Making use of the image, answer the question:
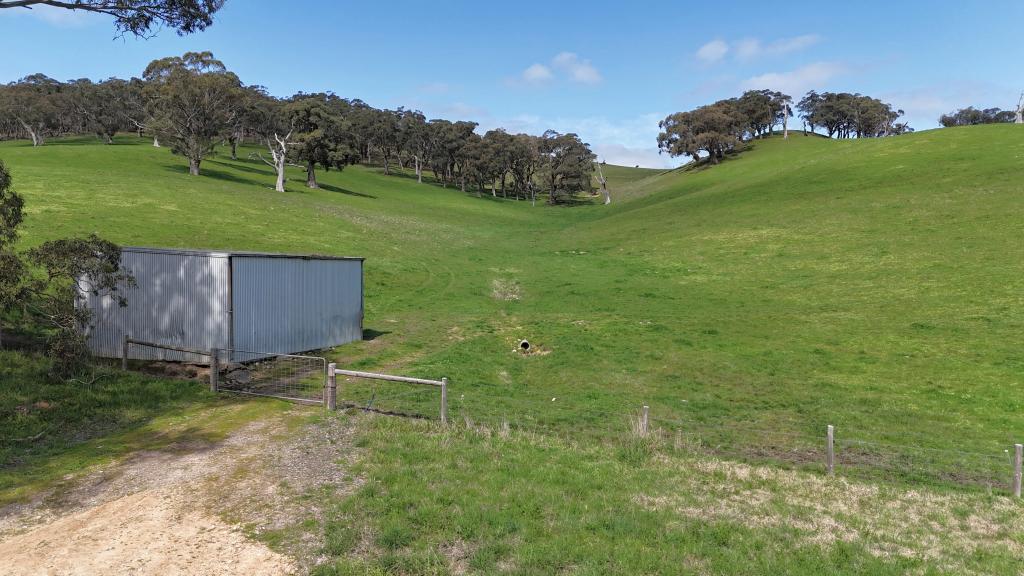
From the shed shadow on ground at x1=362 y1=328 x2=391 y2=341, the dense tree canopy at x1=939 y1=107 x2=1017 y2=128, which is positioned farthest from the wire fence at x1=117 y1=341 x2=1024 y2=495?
the dense tree canopy at x1=939 y1=107 x2=1017 y2=128

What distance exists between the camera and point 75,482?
38.3 feet

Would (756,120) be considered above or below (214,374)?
above

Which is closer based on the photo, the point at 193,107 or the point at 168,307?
the point at 168,307

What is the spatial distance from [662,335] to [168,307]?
21144 mm

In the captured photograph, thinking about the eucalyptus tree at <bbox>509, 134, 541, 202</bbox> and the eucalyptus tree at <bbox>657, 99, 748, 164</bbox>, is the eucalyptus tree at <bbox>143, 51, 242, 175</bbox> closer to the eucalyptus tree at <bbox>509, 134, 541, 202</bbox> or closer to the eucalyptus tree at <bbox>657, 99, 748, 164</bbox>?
the eucalyptus tree at <bbox>509, 134, 541, 202</bbox>

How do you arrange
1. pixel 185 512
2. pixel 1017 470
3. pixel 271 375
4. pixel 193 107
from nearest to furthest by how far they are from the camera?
pixel 185 512
pixel 1017 470
pixel 271 375
pixel 193 107

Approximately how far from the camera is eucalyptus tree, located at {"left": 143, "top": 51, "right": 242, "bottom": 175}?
71.1 metres

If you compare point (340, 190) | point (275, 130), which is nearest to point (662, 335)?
point (340, 190)

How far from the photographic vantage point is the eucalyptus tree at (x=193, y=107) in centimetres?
7112

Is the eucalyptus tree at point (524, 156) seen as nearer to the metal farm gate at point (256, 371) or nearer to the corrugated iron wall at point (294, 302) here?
the corrugated iron wall at point (294, 302)

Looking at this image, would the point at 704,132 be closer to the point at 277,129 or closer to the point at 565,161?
the point at 565,161

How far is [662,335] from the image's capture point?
91.7ft

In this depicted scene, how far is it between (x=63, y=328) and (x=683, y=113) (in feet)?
367

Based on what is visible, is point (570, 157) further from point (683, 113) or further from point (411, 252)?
point (411, 252)
